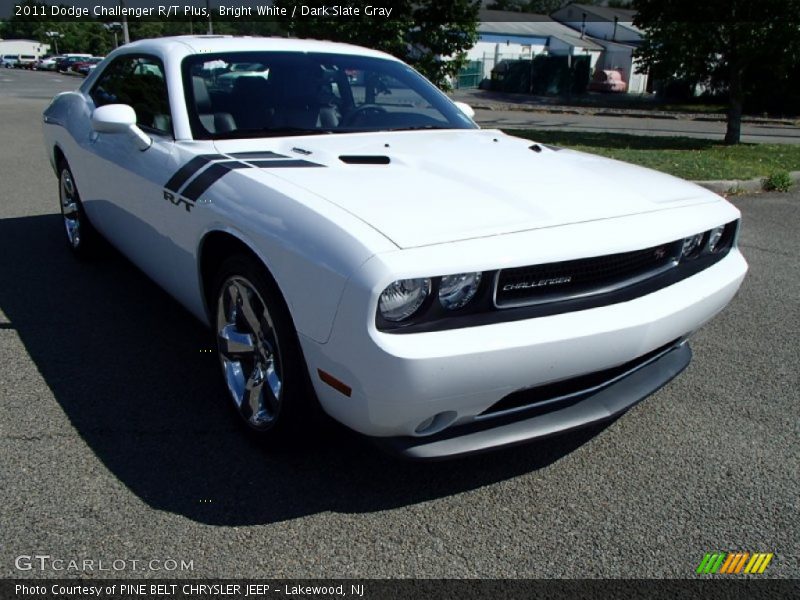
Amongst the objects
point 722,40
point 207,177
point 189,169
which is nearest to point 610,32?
point 722,40

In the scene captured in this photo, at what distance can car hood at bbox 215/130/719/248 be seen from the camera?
230cm

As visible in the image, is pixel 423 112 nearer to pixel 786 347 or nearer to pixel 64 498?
pixel 786 347

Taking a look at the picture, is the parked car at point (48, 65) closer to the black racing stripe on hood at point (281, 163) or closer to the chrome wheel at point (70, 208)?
the chrome wheel at point (70, 208)

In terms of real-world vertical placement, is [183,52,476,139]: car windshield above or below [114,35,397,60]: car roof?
below

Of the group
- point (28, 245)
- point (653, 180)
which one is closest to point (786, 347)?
point (653, 180)

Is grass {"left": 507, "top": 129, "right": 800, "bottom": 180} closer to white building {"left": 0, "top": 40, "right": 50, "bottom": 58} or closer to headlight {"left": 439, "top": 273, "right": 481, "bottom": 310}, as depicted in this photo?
headlight {"left": 439, "top": 273, "right": 481, "bottom": 310}

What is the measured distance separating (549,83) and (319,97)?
3186 cm

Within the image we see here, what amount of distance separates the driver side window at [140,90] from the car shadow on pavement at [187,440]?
110 centimetres

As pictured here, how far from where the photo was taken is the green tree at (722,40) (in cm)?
1228

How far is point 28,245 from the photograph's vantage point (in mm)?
5617

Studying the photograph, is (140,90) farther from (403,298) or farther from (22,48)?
(22,48)

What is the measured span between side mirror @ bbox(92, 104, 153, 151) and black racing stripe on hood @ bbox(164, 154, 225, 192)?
0.45 metres

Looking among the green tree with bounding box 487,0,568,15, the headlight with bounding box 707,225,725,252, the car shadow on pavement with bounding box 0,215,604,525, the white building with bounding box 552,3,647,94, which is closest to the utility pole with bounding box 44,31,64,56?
the green tree with bounding box 487,0,568,15

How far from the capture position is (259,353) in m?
2.75
